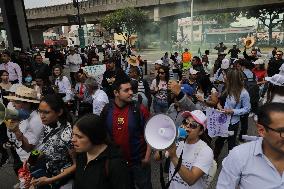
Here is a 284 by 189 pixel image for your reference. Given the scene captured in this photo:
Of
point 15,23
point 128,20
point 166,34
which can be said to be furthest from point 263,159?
point 166,34

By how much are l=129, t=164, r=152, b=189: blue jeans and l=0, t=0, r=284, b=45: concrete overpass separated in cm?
A: 3399

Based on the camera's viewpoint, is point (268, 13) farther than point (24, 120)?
Yes

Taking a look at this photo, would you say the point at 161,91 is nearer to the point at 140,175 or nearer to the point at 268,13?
the point at 140,175

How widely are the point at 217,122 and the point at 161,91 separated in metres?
1.74

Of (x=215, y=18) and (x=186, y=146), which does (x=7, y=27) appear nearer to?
(x=186, y=146)

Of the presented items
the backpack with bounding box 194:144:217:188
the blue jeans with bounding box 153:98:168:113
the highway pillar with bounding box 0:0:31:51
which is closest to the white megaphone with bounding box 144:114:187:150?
the backpack with bounding box 194:144:217:188

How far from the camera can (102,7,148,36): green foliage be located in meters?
50.5

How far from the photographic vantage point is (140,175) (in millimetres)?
3936

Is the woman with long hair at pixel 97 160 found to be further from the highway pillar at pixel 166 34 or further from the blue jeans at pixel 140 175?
the highway pillar at pixel 166 34

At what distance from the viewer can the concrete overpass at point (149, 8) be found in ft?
A: 137

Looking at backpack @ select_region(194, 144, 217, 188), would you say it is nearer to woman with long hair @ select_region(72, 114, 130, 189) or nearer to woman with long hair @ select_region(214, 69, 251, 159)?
woman with long hair @ select_region(72, 114, 130, 189)

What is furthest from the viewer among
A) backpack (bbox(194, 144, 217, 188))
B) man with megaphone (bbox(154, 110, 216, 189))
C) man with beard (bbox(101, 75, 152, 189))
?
man with beard (bbox(101, 75, 152, 189))

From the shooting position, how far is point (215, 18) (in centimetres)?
8169

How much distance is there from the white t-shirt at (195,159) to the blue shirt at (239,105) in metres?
2.30
